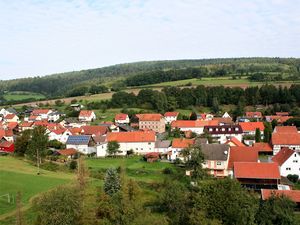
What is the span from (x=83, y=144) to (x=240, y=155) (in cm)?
2499

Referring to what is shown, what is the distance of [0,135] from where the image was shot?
2574 inches

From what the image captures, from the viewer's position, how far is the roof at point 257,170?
120ft

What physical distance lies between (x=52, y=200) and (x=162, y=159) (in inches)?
1101

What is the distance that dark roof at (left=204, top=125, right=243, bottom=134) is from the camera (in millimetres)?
62206

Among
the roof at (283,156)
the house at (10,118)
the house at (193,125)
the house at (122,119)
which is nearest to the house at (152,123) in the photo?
the house at (193,125)

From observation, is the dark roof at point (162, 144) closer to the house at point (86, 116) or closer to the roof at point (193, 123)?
the roof at point (193, 123)

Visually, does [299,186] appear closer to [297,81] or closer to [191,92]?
[191,92]

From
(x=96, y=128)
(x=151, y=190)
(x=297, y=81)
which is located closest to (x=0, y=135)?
(x=96, y=128)

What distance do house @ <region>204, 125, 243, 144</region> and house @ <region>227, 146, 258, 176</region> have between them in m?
17.5

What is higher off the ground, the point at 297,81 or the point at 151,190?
the point at 297,81

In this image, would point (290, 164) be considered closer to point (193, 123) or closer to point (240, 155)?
point (240, 155)

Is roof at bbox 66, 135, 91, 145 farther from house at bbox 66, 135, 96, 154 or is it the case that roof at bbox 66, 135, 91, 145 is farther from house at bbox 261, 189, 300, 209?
house at bbox 261, 189, 300, 209

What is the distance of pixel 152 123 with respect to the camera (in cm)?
7444

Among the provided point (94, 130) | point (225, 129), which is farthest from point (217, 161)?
point (94, 130)
